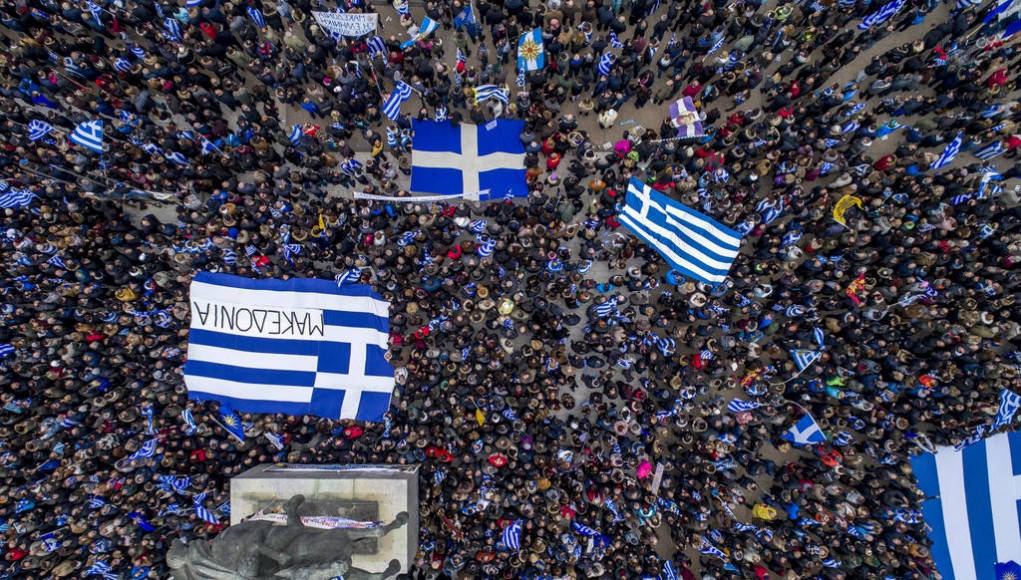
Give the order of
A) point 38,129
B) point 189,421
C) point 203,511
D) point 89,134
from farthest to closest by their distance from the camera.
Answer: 1. point 38,129
2. point 189,421
3. point 89,134
4. point 203,511

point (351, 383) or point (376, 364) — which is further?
point (376, 364)

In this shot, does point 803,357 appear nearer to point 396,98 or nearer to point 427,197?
point 427,197

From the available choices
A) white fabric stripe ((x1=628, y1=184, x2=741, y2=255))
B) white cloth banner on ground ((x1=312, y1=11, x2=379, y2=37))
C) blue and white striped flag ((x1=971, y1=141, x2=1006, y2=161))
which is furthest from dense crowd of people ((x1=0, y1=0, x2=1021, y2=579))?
white cloth banner on ground ((x1=312, y1=11, x2=379, y2=37))

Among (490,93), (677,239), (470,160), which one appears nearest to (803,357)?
(677,239)

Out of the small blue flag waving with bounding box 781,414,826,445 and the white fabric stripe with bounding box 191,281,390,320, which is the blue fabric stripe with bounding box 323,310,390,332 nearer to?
the white fabric stripe with bounding box 191,281,390,320

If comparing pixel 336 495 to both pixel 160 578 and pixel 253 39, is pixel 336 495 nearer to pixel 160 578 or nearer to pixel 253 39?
pixel 160 578

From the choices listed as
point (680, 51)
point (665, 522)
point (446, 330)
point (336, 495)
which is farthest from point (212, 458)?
point (680, 51)
